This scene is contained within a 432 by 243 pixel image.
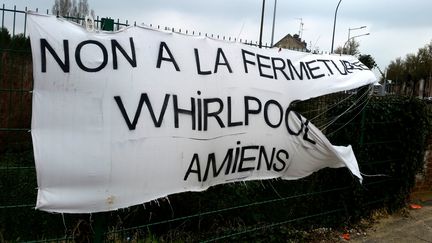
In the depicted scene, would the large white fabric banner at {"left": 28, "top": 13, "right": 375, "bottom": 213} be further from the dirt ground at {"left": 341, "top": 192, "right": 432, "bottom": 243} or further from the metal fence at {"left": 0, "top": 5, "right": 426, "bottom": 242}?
the dirt ground at {"left": 341, "top": 192, "right": 432, "bottom": 243}

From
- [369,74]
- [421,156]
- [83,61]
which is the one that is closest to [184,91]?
[83,61]

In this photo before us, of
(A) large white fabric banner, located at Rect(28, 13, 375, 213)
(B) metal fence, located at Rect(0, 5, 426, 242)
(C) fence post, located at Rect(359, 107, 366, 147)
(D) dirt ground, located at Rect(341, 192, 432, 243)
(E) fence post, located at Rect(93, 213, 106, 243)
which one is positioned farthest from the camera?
(C) fence post, located at Rect(359, 107, 366, 147)

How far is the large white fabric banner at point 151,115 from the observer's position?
2922mm

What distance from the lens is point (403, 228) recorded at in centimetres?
550

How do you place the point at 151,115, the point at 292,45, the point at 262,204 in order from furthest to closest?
1. the point at 292,45
2. the point at 262,204
3. the point at 151,115

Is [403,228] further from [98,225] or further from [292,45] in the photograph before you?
[98,225]

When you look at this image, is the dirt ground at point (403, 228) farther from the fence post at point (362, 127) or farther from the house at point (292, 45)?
the house at point (292, 45)

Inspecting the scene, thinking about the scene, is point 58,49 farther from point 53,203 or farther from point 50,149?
point 53,203

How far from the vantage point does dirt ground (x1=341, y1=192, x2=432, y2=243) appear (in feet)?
16.8

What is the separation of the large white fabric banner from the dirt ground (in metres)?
1.46

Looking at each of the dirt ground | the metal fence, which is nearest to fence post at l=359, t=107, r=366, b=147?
the metal fence

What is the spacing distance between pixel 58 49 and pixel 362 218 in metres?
4.23

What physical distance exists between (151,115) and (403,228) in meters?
3.84

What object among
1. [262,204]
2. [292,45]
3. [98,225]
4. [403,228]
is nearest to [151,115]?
[98,225]
